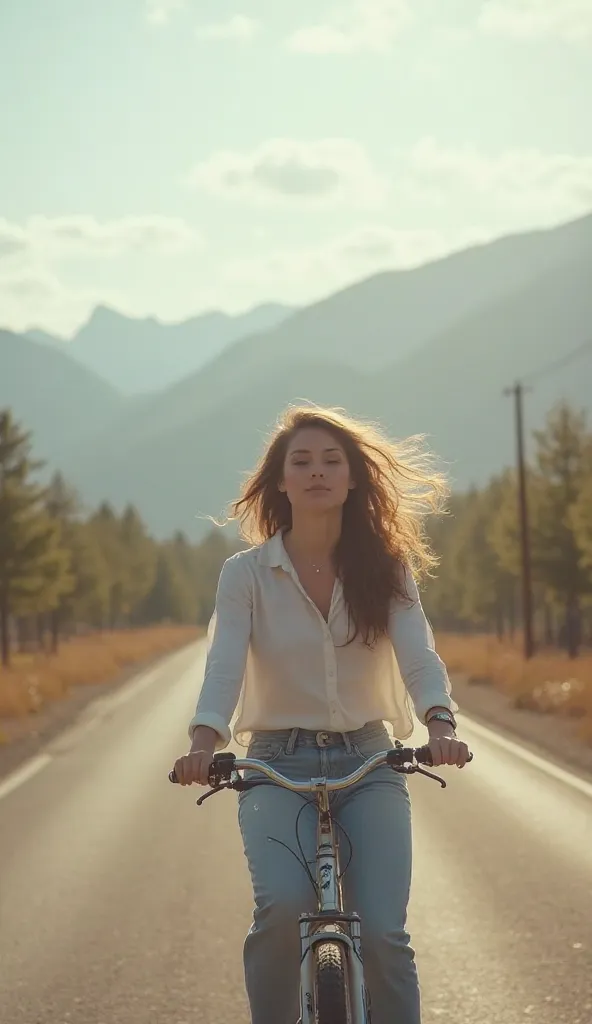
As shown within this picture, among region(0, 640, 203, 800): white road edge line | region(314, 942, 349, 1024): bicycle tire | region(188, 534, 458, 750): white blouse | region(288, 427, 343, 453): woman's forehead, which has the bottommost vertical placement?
region(0, 640, 203, 800): white road edge line

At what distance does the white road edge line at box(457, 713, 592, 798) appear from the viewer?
1350cm

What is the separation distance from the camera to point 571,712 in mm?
22094

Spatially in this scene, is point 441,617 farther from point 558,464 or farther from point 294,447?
point 294,447

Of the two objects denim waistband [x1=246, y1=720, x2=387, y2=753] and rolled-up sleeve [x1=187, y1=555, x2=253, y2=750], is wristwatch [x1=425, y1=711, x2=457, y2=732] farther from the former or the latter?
rolled-up sleeve [x1=187, y1=555, x2=253, y2=750]

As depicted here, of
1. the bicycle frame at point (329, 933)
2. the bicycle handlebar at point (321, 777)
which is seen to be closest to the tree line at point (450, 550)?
the bicycle handlebar at point (321, 777)

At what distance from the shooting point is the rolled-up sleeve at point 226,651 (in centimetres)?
417

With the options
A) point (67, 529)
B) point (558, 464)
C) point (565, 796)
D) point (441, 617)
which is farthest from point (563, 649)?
point (565, 796)

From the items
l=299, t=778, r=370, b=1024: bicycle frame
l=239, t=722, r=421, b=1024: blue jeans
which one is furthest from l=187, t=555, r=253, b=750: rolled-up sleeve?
l=299, t=778, r=370, b=1024: bicycle frame

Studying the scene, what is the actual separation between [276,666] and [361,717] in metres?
0.29

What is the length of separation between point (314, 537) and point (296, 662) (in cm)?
49

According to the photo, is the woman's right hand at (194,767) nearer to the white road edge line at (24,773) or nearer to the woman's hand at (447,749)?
the woman's hand at (447,749)

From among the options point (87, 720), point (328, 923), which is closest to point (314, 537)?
point (328, 923)

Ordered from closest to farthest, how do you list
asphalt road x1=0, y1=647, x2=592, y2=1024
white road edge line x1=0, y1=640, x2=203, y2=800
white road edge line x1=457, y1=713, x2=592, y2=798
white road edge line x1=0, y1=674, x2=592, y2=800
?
asphalt road x1=0, y1=647, x2=592, y2=1024, white road edge line x1=457, y1=713, x2=592, y2=798, white road edge line x1=0, y1=674, x2=592, y2=800, white road edge line x1=0, y1=640, x2=203, y2=800

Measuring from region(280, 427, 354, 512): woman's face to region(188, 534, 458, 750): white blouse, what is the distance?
0.71 feet
